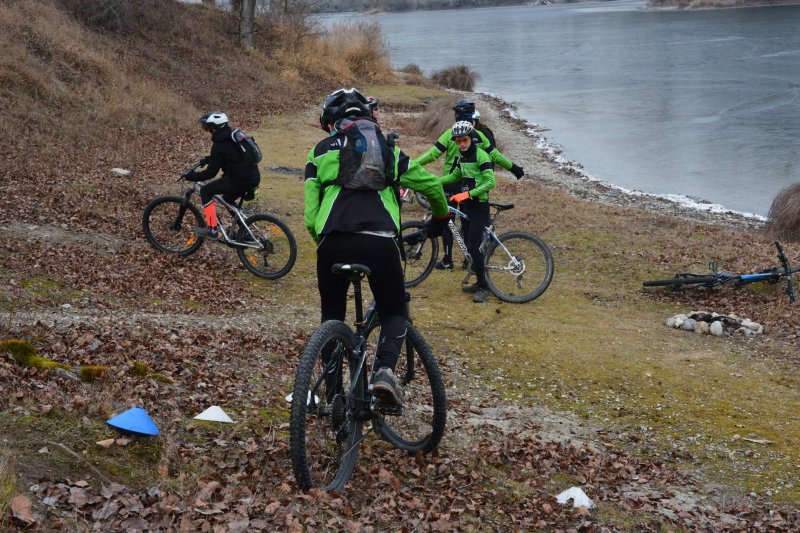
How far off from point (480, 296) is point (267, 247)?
3.13m

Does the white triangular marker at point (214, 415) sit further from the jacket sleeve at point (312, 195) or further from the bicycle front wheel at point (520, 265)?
the bicycle front wheel at point (520, 265)

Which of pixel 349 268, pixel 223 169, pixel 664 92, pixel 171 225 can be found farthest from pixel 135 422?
pixel 664 92

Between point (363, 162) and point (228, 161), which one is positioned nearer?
point (363, 162)

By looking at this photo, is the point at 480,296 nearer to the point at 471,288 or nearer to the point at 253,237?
the point at 471,288

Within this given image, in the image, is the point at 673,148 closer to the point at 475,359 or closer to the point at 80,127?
the point at 80,127

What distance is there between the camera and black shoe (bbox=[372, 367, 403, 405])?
5145 millimetres

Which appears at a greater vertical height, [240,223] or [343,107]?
[343,107]

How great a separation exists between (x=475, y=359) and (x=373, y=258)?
4037 mm

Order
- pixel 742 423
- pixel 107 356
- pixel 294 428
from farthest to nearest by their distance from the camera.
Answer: pixel 742 423 → pixel 107 356 → pixel 294 428

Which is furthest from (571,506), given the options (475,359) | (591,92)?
(591,92)

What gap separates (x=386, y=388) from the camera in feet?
16.8

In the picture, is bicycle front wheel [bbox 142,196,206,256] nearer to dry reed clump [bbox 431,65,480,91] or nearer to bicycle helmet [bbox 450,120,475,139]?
bicycle helmet [bbox 450,120,475,139]

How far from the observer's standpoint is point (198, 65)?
35.1 metres

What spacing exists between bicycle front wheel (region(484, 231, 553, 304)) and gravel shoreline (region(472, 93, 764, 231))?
32.6 feet
